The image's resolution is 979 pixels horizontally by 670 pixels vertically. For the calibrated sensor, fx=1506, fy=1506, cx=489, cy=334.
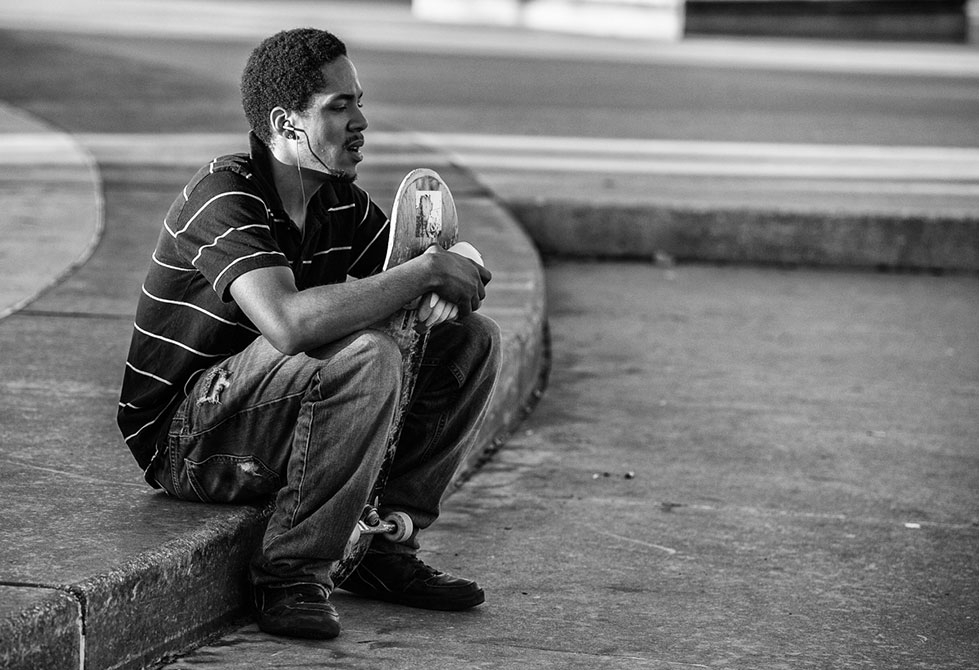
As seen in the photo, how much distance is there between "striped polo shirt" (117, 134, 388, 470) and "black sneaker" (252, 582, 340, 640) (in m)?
0.45

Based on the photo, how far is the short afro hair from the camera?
130 inches

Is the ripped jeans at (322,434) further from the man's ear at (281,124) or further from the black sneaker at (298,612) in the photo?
the man's ear at (281,124)

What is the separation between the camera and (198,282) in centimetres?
333

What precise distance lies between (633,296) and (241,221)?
13.5 ft

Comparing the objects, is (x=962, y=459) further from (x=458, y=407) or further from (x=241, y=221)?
(x=241, y=221)

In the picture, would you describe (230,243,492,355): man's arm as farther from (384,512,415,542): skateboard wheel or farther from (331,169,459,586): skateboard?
(384,512,415,542): skateboard wheel

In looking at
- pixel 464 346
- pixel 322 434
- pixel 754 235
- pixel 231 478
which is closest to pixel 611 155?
pixel 754 235

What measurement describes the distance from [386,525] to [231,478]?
37cm

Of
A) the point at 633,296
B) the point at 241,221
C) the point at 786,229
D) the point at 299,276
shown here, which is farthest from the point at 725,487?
the point at 786,229

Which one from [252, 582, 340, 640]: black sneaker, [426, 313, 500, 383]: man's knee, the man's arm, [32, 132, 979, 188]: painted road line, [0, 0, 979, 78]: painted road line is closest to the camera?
the man's arm

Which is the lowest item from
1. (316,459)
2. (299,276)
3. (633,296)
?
(633,296)

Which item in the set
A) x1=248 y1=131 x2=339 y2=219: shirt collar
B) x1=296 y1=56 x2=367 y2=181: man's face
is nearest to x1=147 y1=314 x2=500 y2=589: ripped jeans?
x1=248 y1=131 x2=339 y2=219: shirt collar

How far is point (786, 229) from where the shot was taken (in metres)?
7.82

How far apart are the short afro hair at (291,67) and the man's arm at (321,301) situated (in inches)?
16.5
